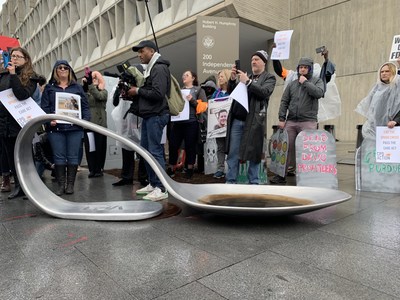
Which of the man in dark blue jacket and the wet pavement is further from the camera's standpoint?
the man in dark blue jacket

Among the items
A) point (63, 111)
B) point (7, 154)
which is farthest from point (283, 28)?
point (7, 154)

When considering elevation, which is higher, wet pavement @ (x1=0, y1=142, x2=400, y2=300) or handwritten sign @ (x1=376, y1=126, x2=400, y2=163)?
handwritten sign @ (x1=376, y1=126, x2=400, y2=163)

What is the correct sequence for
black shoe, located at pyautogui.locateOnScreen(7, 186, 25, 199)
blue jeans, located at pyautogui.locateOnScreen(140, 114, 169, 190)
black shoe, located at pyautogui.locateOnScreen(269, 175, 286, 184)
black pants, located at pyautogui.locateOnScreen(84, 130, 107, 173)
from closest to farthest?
blue jeans, located at pyautogui.locateOnScreen(140, 114, 169, 190), black shoe, located at pyautogui.locateOnScreen(7, 186, 25, 199), black shoe, located at pyautogui.locateOnScreen(269, 175, 286, 184), black pants, located at pyautogui.locateOnScreen(84, 130, 107, 173)

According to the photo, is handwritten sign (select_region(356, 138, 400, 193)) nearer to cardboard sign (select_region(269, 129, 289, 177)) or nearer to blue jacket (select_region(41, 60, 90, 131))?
cardboard sign (select_region(269, 129, 289, 177))


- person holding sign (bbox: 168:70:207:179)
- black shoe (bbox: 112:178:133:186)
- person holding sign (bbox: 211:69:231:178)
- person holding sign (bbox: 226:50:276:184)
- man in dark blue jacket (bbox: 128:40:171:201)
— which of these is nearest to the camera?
man in dark blue jacket (bbox: 128:40:171:201)

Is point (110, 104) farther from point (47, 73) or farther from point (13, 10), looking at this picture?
point (13, 10)

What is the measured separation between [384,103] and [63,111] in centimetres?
440

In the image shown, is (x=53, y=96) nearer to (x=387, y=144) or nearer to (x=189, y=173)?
Answer: (x=189, y=173)

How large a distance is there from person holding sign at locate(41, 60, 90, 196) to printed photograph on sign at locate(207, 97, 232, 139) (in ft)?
6.86

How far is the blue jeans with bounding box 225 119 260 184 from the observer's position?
169 inches

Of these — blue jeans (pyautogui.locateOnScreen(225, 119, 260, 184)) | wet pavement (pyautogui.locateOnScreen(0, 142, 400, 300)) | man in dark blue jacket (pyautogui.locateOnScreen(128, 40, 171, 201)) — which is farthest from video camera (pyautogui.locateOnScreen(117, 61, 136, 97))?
wet pavement (pyautogui.locateOnScreen(0, 142, 400, 300))

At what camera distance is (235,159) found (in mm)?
4320

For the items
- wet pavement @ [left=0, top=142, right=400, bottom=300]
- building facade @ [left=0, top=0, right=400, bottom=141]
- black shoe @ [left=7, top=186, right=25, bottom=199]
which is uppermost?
building facade @ [left=0, top=0, right=400, bottom=141]

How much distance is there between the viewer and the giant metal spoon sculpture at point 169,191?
9.89 feet
